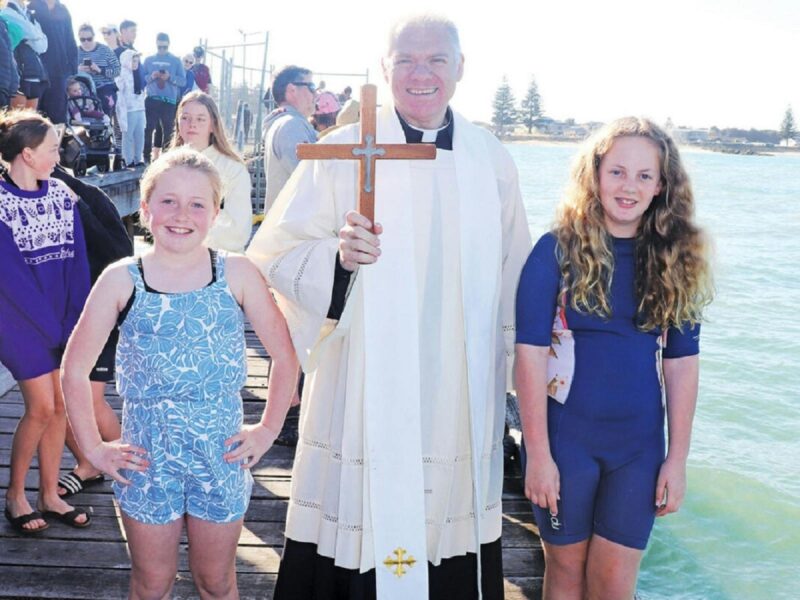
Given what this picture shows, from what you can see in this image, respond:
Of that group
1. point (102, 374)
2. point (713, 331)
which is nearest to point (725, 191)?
point (713, 331)

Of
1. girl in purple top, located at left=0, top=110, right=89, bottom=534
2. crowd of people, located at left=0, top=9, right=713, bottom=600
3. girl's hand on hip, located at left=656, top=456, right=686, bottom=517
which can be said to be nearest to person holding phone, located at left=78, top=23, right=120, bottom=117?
girl in purple top, located at left=0, top=110, right=89, bottom=534

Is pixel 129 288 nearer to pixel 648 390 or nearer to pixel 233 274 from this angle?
pixel 233 274

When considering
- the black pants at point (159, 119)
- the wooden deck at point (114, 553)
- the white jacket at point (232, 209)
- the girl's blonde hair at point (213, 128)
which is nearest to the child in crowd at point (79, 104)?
the black pants at point (159, 119)

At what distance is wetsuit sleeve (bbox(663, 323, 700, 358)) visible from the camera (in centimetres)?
257

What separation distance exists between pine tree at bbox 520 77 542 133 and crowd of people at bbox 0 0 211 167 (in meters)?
127

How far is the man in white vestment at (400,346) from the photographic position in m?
2.57

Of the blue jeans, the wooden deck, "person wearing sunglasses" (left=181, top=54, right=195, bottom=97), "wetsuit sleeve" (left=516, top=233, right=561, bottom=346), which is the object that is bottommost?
the wooden deck

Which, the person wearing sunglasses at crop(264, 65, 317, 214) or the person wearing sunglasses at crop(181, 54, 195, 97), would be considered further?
the person wearing sunglasses at crop(181, 54, 195, 97)

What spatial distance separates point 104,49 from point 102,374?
7506 millimetres

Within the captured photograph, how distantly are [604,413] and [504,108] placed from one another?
139 metres

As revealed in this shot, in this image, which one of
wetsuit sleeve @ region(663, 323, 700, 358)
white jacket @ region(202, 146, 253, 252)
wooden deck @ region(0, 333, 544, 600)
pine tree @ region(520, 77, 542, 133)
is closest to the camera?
wetsuit sleeve @ region(663, 323, 700, 358)

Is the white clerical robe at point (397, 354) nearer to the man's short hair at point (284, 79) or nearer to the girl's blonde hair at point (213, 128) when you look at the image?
the girl's blonde hair at point (213, 128)

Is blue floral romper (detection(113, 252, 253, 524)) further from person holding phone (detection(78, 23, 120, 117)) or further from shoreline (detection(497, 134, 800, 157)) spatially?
shoreline (detection(497, 134, 800, 157))

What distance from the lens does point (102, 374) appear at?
368cm
